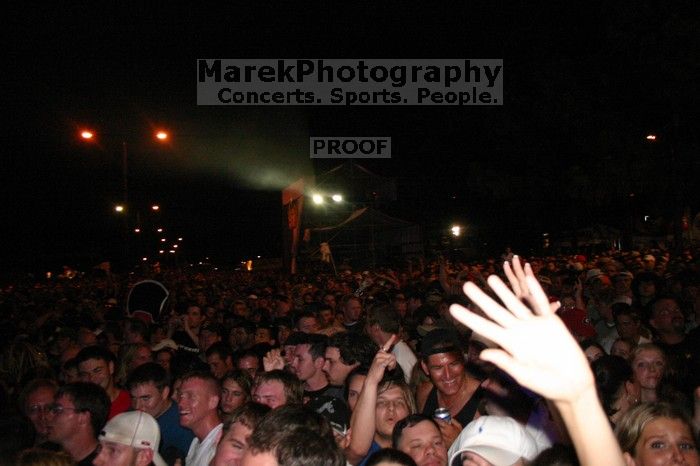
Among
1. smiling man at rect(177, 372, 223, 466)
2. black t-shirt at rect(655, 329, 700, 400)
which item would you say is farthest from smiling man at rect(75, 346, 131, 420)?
black t-shirt at rect(655, 329, 700, 400)

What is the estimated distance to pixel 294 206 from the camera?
3347cm

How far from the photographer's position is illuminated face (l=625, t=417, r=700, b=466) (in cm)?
301

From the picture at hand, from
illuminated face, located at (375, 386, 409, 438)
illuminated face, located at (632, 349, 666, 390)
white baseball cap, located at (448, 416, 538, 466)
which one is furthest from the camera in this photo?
illuminated face, located at (632, 349, 666, 390)

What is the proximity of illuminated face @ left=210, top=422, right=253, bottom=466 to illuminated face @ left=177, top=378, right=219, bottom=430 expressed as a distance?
1.26 meters

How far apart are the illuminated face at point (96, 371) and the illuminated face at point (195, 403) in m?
1.47

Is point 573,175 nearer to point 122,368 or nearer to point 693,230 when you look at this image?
point 693,230

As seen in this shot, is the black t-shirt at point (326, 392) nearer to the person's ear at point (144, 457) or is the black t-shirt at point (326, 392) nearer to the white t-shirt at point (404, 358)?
the white t-shirt at point (404, 358)

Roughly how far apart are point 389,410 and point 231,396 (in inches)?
56.9

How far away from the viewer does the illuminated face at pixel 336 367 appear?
504 cm

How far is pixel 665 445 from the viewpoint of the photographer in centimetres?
303

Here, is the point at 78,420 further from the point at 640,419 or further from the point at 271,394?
the point at 640,419

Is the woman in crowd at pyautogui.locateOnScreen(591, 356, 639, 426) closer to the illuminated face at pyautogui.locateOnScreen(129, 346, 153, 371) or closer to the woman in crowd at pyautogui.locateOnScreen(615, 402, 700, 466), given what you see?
the woman in crowd at pyautogui.locateOnScreen(615, 402, 700, 466)

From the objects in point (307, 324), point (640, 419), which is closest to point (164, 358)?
point (307, 324)

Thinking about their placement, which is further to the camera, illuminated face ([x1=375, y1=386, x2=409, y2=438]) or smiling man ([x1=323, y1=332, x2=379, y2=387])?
smiling man ([x1=323, y1=332, x2=379, y2=387])
